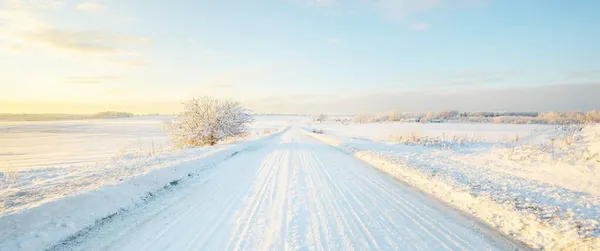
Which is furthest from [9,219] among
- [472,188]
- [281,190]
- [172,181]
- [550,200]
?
[550,200]

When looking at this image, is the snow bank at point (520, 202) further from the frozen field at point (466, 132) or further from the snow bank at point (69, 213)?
the frozen field at point (466, 132)

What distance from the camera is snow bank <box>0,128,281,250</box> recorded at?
14.4ft

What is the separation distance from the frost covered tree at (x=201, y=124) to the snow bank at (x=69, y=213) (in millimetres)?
17233

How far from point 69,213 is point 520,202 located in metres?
8.92

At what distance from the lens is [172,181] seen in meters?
9.02

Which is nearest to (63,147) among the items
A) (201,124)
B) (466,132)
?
(201,124)

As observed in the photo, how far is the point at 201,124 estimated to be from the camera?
2541cm

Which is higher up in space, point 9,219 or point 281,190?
point 9,219

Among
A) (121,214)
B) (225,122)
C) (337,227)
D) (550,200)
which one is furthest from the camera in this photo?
(225,122)

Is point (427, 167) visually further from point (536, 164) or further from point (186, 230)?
point (186, 230)

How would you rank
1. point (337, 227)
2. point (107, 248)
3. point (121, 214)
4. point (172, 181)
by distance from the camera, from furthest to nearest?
point (172, 181)
point (121, 214)
point (337, 227)
point (107, 248)

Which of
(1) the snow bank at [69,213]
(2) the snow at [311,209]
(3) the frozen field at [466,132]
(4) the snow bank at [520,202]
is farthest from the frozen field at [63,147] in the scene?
(3) the frozen field at [466,132]

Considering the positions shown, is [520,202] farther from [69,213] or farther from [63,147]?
[63,147]

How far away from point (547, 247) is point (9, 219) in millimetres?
8272
